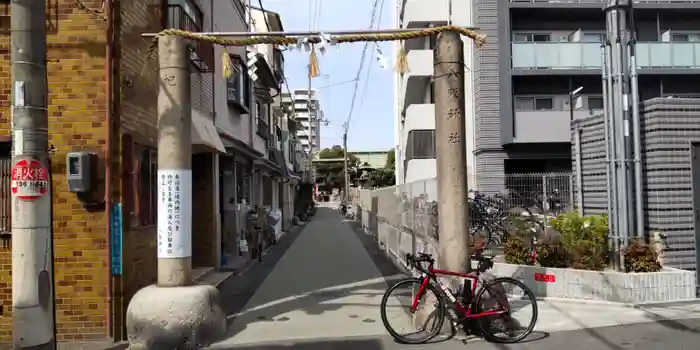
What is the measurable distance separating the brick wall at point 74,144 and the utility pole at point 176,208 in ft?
1.88

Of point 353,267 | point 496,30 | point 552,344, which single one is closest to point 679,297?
point 552,344

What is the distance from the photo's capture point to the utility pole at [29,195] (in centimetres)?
414

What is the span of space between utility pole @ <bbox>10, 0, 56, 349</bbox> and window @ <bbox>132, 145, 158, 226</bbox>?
3090mm

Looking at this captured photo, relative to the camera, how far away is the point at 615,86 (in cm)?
928

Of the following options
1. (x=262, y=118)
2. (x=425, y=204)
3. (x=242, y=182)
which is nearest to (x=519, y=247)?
(x=425, y=204)

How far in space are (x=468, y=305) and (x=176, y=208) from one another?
368 cm

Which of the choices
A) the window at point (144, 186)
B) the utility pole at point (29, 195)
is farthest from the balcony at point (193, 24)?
the utility pole at point (29, 195)

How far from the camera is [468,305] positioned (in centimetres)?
668

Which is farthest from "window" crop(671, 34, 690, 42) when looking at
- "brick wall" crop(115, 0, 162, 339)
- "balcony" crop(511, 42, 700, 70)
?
"brick wall" crop(115, 0, 162, 339)

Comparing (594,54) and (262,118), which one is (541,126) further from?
(262,118)

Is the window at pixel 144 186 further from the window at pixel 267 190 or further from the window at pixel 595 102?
the window at pixel 595 102

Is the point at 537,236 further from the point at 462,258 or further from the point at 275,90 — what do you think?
the point at 275,90

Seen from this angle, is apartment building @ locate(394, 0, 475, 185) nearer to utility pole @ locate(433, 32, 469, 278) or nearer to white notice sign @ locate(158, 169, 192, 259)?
utility pole @ locate(433, 32, 469, 278)

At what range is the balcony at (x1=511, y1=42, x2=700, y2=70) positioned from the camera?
72.1 ft
